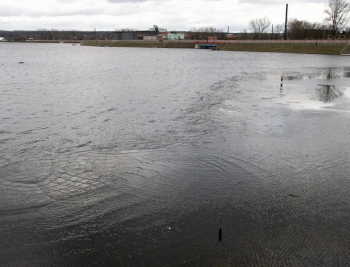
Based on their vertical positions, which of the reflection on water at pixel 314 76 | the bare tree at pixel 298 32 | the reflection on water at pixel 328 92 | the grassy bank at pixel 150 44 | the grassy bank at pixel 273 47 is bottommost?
the reflection on water at pixel 328 92

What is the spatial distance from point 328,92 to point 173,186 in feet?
65.6

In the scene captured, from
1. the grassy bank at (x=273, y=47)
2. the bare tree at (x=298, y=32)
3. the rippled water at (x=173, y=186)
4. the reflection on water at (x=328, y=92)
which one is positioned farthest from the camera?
the bare tree at (x=298, y=32)

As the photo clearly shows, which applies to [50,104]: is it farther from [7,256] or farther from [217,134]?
[7,256]

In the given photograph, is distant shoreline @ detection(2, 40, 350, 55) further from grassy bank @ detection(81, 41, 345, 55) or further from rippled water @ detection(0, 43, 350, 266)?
rippled water @ detection(0, 43, 350, 266)

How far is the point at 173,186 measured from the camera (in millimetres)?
9234

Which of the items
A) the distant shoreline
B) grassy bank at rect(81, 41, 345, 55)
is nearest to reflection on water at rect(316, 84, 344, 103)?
the distant shoreline

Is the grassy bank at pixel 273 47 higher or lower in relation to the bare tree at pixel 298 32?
lower

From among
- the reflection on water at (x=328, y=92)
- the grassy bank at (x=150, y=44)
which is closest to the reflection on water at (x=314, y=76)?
the reflection on water at (x=328, y=92)

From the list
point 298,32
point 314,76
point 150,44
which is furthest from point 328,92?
point 150,44

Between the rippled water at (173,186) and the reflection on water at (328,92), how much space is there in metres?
4.23

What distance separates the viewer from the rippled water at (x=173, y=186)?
6629 millimetres

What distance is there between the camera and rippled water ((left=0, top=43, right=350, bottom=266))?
6.63m

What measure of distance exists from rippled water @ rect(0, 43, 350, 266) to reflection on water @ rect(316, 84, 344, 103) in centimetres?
423

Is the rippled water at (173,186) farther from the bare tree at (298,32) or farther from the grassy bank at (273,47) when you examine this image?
the bare tree at (298,32)
